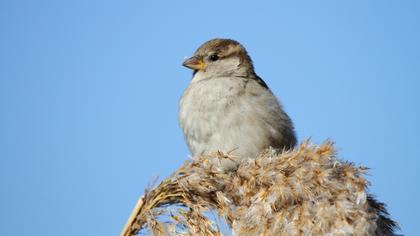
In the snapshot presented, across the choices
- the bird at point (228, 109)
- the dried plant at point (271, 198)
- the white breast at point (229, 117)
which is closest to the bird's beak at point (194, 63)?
the bird at point (228, 109)

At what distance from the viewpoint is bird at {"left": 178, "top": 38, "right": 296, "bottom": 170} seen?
4.54m

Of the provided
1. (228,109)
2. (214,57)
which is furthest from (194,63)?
(228,109)

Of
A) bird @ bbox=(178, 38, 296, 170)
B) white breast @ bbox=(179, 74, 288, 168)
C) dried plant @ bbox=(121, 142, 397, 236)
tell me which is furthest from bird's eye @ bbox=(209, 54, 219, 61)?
dried plant @ bbox=(121, 142, 397, 236)

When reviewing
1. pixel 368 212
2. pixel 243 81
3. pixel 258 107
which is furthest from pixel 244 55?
pixel 368 212

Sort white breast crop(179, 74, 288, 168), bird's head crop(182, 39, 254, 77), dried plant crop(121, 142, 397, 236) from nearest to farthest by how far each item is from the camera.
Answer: dried plant crop(121, 142, 397, 236) → white breast crop(179, 74, 288, 168) → bird's head crop(182, 39, 254, 77)

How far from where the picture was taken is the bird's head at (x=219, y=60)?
201 inches

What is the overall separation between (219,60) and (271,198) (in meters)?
2.90

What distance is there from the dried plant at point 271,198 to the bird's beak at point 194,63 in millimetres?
2338

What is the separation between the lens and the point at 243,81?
4973mm

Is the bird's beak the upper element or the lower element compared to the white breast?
upper

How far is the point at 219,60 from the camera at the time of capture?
5180 mm

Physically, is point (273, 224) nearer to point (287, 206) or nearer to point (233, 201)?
point (287, 206)

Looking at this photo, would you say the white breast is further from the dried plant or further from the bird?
the dried plant

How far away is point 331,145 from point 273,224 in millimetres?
536
